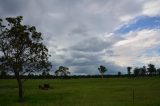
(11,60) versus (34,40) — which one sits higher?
(34,40)

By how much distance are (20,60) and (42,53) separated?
10.8 feet

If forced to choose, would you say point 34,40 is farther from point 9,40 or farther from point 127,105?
point 127,105

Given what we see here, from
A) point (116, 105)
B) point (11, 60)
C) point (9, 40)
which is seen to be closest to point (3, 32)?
point (9, 40)

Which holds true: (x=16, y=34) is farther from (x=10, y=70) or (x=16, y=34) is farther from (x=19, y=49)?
(x=10, y=70)

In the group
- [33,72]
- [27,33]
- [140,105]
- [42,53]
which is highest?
[27,33]

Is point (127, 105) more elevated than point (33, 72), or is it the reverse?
point (33, 72)

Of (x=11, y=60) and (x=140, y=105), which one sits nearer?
(x=140, y=105)

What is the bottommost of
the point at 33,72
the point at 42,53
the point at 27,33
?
the point at 33,72

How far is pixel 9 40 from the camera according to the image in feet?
138

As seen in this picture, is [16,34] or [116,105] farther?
[16,34]

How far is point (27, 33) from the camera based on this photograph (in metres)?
42.1

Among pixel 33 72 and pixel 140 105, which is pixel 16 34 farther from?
pixel 140 105

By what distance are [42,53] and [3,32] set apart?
5994mm

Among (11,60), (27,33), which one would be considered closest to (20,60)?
(11,60)
